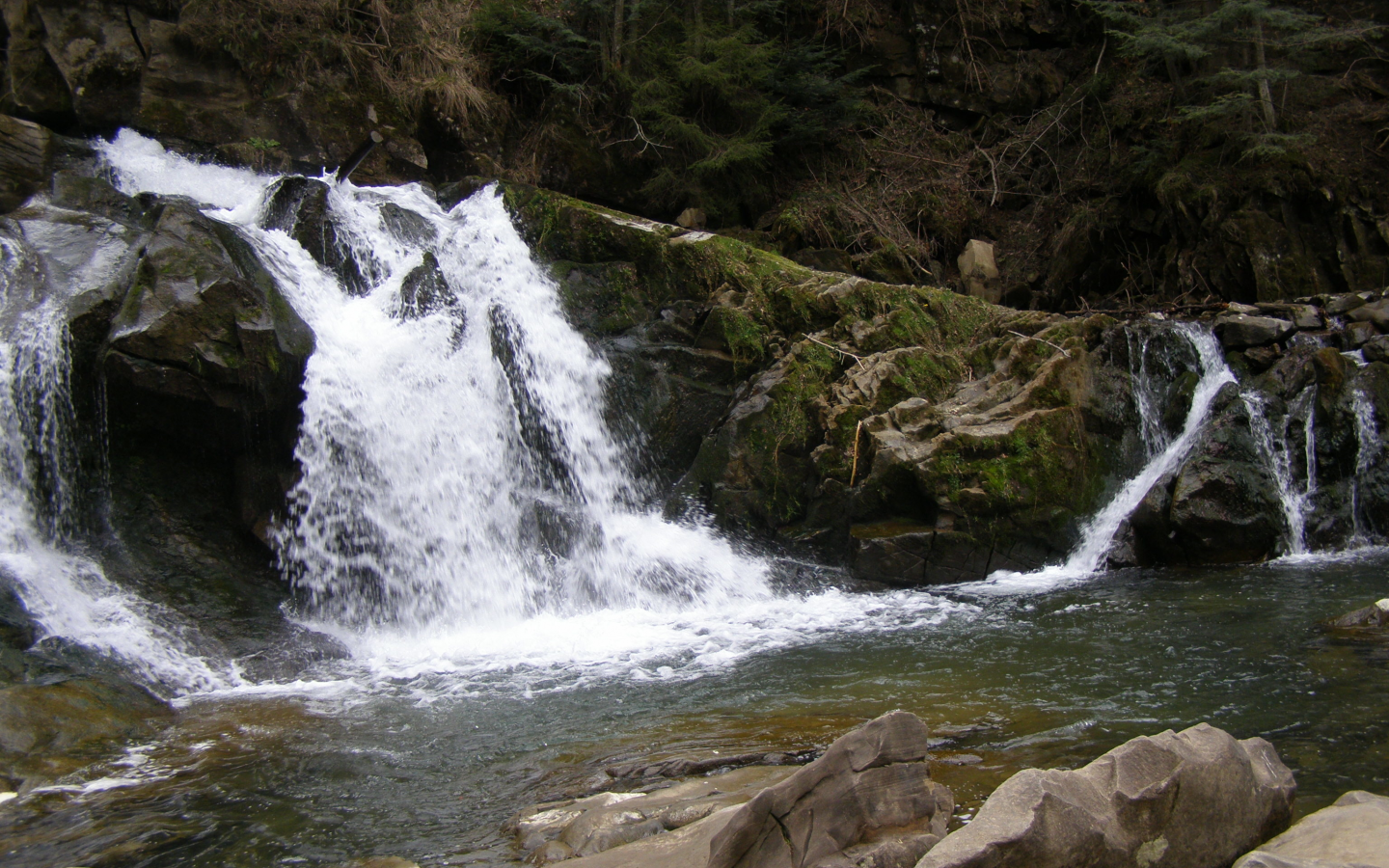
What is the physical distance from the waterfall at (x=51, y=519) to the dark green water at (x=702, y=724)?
89cm

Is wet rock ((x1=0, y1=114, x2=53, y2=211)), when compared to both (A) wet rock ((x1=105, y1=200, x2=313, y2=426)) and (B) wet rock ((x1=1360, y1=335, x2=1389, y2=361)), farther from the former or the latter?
(B) wet rock ((x1=1360, y1=335, x2=1389, y2=361))

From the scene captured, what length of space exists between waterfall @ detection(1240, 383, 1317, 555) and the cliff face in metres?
4.04

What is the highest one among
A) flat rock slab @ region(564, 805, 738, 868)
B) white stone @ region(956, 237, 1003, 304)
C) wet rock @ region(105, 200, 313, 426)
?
white stone @ region(956, 237, 1003, 304)

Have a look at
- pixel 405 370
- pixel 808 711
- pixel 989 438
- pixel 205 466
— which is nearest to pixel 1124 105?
pixel 989 438

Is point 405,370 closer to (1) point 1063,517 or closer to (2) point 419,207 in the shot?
(2) point 419,207

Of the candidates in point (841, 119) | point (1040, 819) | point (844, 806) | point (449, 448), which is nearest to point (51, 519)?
point (449, 448)

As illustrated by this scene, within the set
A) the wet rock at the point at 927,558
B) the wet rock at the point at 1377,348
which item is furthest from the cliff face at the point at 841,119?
the wet rock at the point at 927,558

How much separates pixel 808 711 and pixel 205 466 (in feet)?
19.5

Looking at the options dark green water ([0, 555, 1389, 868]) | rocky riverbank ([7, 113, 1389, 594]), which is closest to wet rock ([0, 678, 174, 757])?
dark green water ([0, 555, 1389, 868])

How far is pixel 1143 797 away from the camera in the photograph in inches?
101

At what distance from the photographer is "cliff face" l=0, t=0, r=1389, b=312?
1120 cm

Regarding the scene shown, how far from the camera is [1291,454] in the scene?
8828mm

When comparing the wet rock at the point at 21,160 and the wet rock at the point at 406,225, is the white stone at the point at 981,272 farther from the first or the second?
the wet rock at the point at 21,160

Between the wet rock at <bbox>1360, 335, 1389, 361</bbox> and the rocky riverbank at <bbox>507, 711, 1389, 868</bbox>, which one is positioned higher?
the wet rock at <bbox>1360, 335, 1389, 361</bbox>
